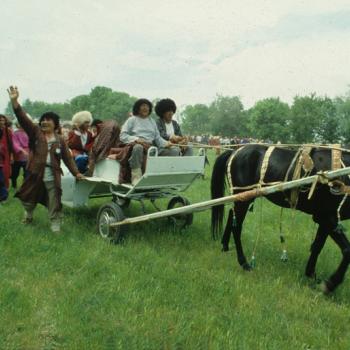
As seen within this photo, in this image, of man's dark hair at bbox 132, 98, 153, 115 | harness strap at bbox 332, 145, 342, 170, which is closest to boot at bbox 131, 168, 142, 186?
man's dark hair at bbox 132, 98, 153, 115

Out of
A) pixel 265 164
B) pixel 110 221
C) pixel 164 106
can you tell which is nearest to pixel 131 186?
pixel 110 221

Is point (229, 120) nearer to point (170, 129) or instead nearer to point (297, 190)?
point (170, 129)

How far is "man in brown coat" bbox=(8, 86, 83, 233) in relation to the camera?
6273 mm

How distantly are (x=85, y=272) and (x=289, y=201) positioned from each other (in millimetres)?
2486

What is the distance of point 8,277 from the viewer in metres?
4.56

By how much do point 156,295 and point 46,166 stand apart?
2970 millimetres

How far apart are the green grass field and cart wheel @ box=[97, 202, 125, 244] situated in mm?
151

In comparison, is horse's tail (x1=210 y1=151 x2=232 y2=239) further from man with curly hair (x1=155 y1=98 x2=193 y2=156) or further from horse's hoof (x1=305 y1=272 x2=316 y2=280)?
horse's hoof (x1=305 y1=272 x2=316 y2=280)

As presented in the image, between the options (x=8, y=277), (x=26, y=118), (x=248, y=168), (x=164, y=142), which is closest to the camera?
(x=8, y=277)

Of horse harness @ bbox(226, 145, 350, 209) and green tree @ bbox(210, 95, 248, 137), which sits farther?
green tree @ bbox(210, 95, 248, 137)

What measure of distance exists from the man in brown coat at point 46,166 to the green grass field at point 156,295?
1.31ft

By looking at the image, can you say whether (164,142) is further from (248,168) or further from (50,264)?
(50,264)

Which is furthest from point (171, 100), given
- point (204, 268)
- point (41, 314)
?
point (41, 314)

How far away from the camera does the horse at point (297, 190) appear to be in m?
4.92
